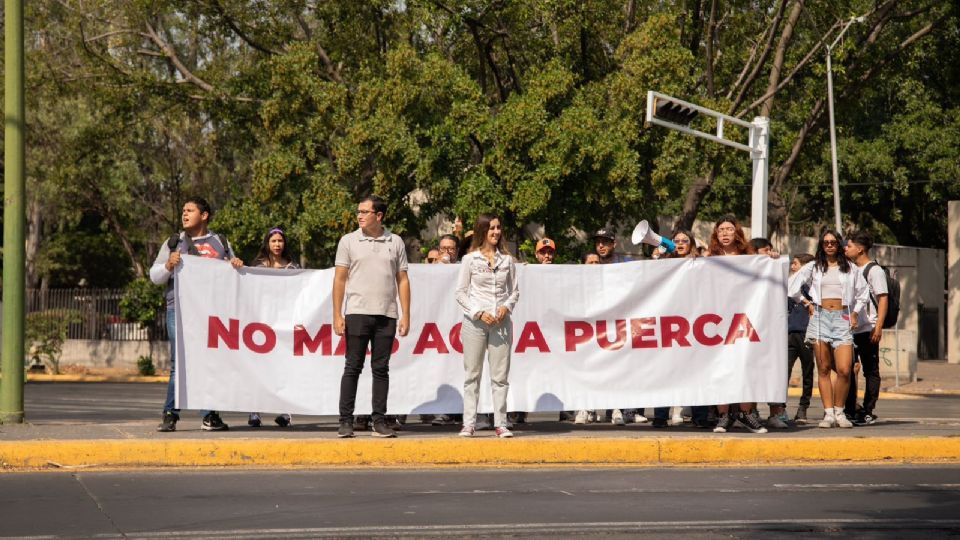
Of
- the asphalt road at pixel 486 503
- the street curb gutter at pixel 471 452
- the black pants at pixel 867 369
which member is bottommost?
the asphalt road at pixel 486 503

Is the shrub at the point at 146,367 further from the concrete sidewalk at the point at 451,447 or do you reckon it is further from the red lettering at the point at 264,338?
the red lettering at the point at 264,338

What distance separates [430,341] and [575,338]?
125cm

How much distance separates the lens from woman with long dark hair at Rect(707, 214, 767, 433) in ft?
37.2

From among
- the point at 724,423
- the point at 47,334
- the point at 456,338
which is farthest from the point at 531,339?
the point at 47,334

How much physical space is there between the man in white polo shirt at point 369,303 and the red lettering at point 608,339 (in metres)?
2.06

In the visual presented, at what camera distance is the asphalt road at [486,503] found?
679cm

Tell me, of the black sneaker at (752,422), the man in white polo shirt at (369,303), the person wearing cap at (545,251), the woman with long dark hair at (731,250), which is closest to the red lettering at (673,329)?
the woman with long dark hair at (731,250)

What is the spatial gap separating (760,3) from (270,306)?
70.4 ft

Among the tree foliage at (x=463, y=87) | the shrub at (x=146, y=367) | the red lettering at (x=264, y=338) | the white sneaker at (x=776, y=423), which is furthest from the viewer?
the shrub at (x=146, y=367)

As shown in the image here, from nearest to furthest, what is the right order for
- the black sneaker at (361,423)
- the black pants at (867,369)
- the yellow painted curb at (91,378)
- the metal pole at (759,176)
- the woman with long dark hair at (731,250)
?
the black sneaker at (361,423)
the woman with long dark hair at (731,250)
the black pants at (867,369)
the metal pole at (759,176)
the yellow painted curb at (91,378)

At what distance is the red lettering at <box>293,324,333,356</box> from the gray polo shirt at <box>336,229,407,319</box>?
1.04 m

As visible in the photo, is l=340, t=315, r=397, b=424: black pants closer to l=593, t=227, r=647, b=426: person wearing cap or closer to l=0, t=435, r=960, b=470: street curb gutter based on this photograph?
l=0, t=435, r=960, b=470: street curb gutter

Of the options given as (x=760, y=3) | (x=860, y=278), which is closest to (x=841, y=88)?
(x=760, y=3)

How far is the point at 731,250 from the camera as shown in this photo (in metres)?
11.8
